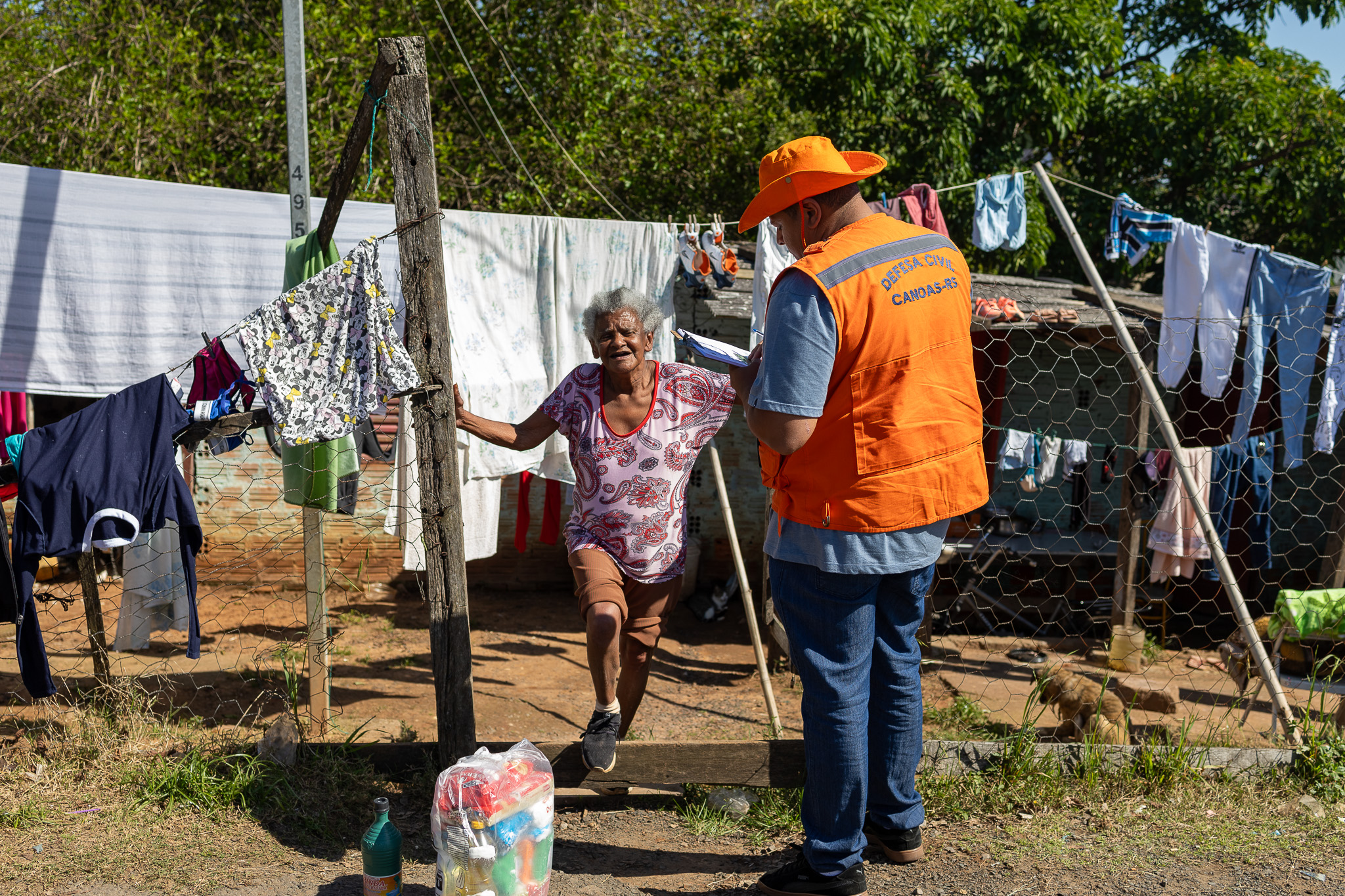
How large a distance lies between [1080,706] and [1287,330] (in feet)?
9.52

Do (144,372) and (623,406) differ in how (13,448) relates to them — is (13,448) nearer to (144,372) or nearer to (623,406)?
(144,372)

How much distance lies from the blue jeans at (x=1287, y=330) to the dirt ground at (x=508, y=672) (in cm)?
168

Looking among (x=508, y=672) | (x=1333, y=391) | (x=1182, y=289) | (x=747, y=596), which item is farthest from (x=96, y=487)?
(x=1333, y=391)

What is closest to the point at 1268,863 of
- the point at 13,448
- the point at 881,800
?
the point at 881,800

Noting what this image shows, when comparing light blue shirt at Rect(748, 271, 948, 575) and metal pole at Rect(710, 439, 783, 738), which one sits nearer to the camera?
light blue shirt at Rect(748, 271, 948, 575)

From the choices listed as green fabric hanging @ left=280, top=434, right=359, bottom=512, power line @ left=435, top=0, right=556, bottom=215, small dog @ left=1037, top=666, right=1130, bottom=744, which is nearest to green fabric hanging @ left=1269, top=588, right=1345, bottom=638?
small dog @ left=1037, top=666, right=1130, bottom=744

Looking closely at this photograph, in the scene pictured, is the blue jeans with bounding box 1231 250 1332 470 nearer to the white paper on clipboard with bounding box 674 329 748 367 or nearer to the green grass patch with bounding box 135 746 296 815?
the white paper on clipboard with bounding box 674 329 748 367

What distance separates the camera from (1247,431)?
6.11 meters

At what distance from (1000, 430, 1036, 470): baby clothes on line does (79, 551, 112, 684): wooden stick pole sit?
5.07m

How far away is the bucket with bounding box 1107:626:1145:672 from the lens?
6.73 metres

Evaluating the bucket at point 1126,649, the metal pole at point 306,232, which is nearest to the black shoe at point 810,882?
the metal pole at point 306,232

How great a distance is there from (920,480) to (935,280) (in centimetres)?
57

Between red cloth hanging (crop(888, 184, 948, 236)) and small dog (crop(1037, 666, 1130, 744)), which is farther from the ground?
red cloth hanging (crop(888, 184, 948, 236))

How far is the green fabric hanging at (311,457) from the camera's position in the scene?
162 inches
